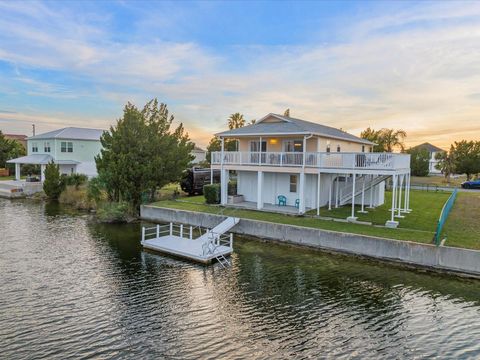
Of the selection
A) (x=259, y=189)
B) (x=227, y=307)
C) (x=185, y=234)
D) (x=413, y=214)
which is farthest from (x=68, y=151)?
(x=413, y=214)

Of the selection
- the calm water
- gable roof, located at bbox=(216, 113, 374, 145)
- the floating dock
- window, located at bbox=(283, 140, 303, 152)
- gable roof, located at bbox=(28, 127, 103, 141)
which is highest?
gable roof, located at bbox=(28, 127, 103, 141)

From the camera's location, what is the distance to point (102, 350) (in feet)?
31.1

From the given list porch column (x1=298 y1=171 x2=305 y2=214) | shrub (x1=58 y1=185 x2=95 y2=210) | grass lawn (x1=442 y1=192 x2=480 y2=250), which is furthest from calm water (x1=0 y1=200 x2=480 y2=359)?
shrub (x1=58 y1=185 x2=95 y2=210)

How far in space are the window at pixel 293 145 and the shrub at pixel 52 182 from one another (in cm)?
2654

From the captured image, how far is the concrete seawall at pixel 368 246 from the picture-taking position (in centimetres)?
1568

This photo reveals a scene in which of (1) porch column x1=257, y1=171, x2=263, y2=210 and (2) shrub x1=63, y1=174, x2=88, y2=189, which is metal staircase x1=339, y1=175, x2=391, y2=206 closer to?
(1) porch column x1=257, y1=171, x2=263, y2=210

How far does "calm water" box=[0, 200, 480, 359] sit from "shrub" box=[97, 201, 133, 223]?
7.44 metres

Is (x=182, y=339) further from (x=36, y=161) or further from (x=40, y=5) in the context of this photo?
(x=36, y=161)

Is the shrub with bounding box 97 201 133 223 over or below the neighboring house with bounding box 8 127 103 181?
below

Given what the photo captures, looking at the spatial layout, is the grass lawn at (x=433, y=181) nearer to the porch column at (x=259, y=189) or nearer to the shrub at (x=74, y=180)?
the porch column at (x=259, y=189)

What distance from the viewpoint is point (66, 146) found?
4678 cm

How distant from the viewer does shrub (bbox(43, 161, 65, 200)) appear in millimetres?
37531

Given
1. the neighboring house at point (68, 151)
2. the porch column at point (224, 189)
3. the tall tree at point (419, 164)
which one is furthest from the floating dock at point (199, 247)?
the tall tree at point (419, 164)

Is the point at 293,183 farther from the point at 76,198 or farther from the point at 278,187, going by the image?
the point at 76,198
